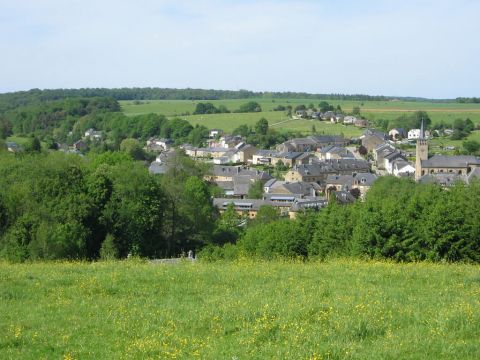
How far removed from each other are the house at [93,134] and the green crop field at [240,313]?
114 meters

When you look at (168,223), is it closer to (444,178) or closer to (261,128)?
(444,178)

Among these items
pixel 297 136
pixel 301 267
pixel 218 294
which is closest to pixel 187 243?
pixel 301 267

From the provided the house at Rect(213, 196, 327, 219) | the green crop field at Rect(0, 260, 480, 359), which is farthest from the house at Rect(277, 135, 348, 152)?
the green crop field at Rect(0, 260, 480, 359)

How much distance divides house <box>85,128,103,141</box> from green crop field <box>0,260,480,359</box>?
11420 centimetres

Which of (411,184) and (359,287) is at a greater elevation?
(359,287)

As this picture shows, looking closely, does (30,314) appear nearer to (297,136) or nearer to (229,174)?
(229,174)

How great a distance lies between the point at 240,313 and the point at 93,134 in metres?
129

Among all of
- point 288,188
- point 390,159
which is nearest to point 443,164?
point 390,159

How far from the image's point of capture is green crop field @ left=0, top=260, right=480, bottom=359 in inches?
330

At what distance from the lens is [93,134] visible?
134125 mm

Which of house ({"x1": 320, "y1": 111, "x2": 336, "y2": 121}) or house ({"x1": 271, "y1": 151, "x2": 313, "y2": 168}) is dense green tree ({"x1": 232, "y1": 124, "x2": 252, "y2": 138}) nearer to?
house ({"x1": 271, "y1": 151, "x2": 313, "y2": 168})

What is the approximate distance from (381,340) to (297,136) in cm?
12649

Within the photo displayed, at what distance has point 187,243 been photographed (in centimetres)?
3953

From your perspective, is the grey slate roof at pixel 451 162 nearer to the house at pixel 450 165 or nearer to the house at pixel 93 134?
the house at pixel 450 165
